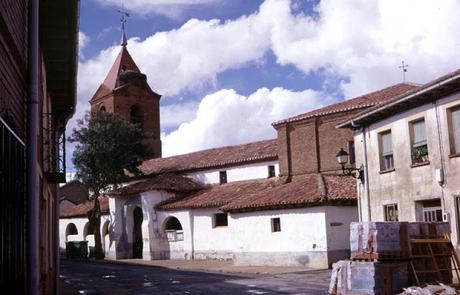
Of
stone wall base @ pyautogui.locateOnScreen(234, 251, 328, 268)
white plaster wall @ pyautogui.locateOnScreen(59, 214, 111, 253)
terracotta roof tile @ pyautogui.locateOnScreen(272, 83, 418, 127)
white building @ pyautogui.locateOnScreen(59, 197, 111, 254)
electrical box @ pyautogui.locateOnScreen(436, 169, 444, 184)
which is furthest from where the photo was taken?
white plaster wall @ pyautogui.locateOnScreen(59, 214, 111, 253)

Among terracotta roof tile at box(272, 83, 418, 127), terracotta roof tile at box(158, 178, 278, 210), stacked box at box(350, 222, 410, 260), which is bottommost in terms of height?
stacked box at box(350, 222, 410, 260)

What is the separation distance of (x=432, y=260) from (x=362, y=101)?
18.6m

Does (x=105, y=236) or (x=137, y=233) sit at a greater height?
(x=137, y=233)

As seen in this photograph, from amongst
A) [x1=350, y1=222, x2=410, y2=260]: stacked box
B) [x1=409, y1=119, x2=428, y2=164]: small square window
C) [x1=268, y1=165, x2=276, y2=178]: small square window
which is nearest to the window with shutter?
[x1=409, y1=119, x2=428, y2=164]: small square window

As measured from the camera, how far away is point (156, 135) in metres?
54.4

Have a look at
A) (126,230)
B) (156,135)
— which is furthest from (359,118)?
(156,135)

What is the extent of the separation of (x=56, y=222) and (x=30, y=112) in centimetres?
938

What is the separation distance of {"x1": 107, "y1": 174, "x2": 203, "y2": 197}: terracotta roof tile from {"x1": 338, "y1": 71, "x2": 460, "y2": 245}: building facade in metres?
17.7

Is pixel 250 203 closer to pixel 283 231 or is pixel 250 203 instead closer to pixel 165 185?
pixel 283 231

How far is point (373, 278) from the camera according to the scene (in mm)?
12336

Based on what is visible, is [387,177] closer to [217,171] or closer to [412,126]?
[412,126]

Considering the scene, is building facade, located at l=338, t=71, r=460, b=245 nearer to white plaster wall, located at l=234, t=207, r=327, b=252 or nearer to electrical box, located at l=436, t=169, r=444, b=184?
electrical box, located at l=436, t=169, r=444, b=184

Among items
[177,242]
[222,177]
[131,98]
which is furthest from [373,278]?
[131,98]

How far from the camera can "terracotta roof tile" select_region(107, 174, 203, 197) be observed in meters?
37.8
